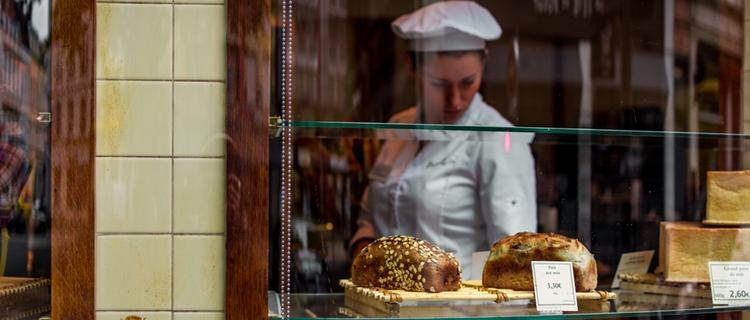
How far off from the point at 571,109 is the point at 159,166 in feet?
4.15

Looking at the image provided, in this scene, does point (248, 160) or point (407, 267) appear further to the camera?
point (407, 267)

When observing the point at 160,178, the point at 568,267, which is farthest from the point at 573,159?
the point at 160,178

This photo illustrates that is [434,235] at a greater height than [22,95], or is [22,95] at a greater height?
[22,95]

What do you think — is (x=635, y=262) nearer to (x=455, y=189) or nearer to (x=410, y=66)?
(x=455, y=189)

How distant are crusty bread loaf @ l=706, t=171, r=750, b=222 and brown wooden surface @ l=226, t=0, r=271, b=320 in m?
0.93

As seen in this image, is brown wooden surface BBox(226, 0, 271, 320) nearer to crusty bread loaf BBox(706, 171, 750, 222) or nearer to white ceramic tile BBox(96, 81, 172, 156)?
white ceramic tile BBox(96, 81, 172, 156)

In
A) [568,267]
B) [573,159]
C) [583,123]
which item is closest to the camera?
[568,267]

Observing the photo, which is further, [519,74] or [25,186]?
[519,74]

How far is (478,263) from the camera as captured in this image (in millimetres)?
1650

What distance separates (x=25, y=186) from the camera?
1.29 meters

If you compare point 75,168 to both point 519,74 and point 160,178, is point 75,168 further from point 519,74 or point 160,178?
point 519,74

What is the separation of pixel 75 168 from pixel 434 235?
969 mm

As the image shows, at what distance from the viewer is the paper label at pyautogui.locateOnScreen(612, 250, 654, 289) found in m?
1.67

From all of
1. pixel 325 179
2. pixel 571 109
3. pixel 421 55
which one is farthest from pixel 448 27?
pixel 325 179
